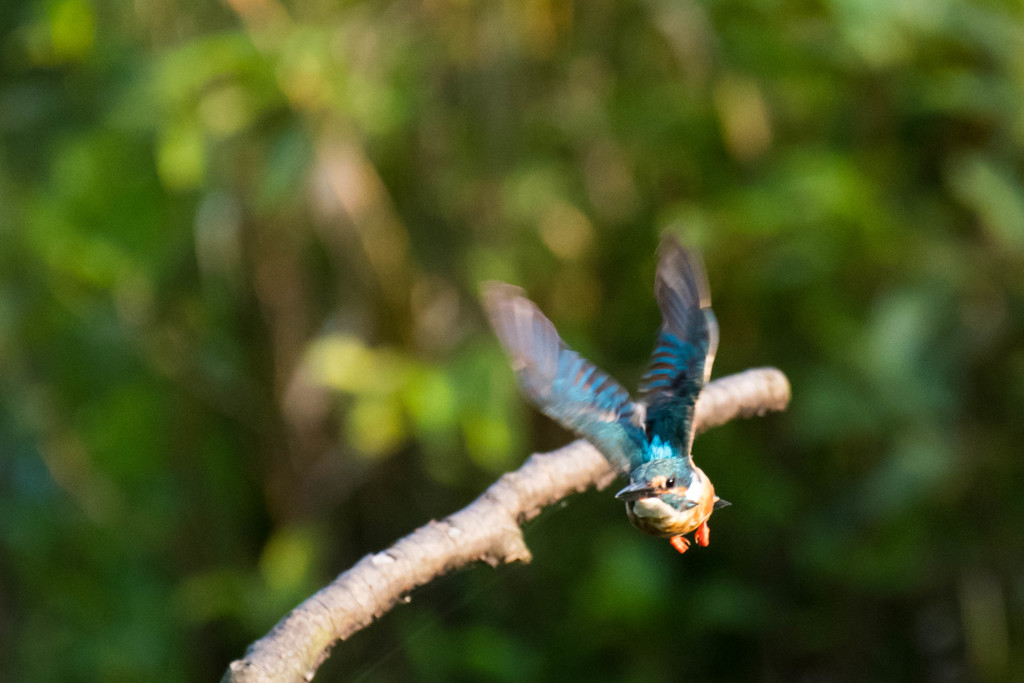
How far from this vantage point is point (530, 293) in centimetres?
120

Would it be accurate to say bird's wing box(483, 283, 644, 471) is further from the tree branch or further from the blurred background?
the blurred background

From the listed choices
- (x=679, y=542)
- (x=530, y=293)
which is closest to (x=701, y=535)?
(x=679, y=542)

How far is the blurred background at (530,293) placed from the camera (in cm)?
102

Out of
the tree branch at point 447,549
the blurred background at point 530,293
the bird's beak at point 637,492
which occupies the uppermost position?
the blurred background at point 530,293

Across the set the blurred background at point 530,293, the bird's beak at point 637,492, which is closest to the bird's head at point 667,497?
the bird's beak at point 637,492

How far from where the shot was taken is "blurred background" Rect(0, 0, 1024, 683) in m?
1.02

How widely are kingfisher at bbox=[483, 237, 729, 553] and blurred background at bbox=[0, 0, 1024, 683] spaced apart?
0.52 meters

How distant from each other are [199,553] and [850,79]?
1.03 metres

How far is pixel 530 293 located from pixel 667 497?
0.87m

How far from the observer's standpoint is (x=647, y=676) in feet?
3.76

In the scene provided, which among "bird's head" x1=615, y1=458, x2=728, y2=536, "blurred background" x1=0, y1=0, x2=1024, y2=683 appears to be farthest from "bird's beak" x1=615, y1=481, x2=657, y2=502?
"blurred background" x1=0, y1=0, x2=1024, y2=683

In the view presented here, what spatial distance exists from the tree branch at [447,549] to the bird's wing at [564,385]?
44mm

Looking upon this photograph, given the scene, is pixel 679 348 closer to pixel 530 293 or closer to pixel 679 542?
pixel 679 542

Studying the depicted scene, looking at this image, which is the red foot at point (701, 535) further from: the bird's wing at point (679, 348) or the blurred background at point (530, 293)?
the blurred background at point (530, 293)
